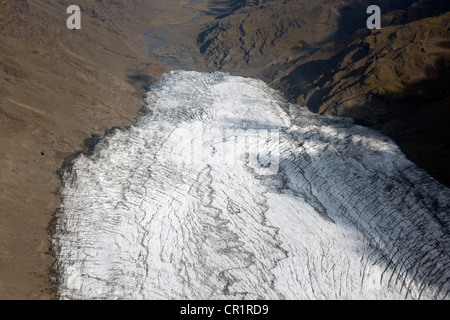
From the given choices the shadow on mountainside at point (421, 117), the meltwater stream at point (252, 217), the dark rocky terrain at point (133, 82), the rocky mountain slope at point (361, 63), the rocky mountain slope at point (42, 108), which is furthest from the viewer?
the rocky mountain slope at point (361, 63)

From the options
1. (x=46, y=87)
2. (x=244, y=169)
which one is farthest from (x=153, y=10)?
(x=244, y=169)

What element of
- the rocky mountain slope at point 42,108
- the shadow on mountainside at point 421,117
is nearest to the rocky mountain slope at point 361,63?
the shadow on mountainside at point 421,117

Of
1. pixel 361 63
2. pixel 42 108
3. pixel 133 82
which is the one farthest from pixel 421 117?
pixel 133 82

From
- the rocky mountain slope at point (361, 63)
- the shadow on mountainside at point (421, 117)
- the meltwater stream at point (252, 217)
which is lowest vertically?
the meltwater stream at point (252, 217)

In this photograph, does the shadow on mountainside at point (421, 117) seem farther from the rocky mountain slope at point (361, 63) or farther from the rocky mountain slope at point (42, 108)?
the rocky mountain slope at point (42, 108)

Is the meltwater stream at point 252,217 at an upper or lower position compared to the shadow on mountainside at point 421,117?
lower

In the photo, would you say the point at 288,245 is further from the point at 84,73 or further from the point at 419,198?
the point at 84,73

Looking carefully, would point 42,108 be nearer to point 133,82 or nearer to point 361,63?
point 133,82
